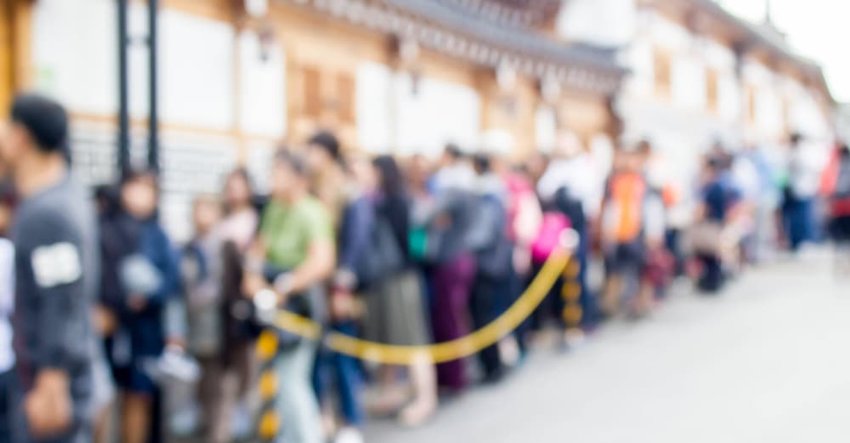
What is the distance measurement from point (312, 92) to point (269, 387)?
18.2ft

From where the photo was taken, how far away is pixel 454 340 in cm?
799

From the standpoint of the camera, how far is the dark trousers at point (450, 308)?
7.88 meters

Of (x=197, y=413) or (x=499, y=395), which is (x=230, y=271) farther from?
(x=499, y=395)

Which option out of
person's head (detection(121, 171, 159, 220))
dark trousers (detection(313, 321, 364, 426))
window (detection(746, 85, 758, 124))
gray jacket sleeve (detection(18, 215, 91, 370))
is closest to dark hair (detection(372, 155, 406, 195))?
dark trousers (detection(313, 321, 364, 426))

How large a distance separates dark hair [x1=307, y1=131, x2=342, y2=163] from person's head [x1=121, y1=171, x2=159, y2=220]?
3.11 ft

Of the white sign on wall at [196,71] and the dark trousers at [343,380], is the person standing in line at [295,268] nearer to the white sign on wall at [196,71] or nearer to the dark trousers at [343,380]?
the dark trousers at [343,380]

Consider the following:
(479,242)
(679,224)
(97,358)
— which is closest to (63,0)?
(479,242)

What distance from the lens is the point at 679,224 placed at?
505 inches

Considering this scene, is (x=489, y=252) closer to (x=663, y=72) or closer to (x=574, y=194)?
(x=574, y=194)

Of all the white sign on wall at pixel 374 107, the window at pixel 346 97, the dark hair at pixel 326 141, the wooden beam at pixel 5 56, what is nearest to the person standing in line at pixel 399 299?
the dark hair at pixel 326 141

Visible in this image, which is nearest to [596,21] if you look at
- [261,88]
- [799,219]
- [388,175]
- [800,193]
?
[800,193]

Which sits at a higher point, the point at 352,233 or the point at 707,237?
the point at 352,233

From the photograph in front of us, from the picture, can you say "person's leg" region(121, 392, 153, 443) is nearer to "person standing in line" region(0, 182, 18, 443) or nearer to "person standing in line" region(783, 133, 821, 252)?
"person standing in line" region(0, 182, 18, 443)

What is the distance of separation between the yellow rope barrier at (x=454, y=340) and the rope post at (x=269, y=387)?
0.19 meters
